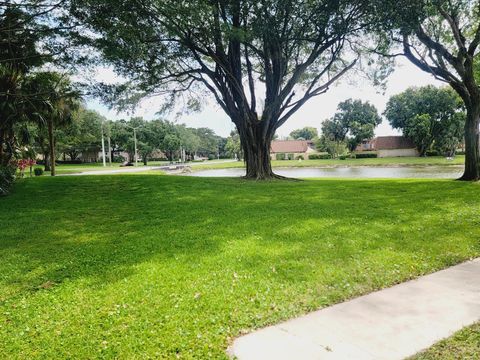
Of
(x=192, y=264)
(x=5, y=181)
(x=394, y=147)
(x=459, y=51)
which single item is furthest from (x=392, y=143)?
(x=192, y=264)

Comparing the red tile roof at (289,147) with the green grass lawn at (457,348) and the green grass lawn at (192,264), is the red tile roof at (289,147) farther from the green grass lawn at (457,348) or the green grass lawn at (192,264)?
the green grass lawn at (457,348)

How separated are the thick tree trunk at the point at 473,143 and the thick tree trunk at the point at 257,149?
9.51 metres

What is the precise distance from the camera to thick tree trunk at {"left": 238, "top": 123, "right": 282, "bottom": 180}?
17.8 metres

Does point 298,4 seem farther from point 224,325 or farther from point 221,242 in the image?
point 224,325

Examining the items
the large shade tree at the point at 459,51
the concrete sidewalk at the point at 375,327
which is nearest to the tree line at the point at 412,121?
the large shade tree at the point at 459,51

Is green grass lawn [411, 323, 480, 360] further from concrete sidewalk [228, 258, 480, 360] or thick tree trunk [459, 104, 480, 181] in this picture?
thick tree trunk [459, 104, 480, 181]

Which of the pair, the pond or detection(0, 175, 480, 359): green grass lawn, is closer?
detection(0, 175, 480, 359): green grass lawn

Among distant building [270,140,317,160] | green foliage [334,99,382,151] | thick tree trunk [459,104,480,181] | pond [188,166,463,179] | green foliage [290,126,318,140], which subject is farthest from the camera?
green foliage [290,126,318,140]

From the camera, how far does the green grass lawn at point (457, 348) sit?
2.81 meters

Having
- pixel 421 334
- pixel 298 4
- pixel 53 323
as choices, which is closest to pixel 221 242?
pixel 53 323

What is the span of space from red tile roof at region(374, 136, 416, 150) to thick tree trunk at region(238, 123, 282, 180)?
6485 centimetres

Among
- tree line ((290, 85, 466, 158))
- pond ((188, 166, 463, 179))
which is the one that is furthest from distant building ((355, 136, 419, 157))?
pond ((188, 166, 463, 179))

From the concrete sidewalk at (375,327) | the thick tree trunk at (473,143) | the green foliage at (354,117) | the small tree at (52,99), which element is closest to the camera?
the concrete sidewalk at (375,327)

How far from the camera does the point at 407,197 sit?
35.6 feet
